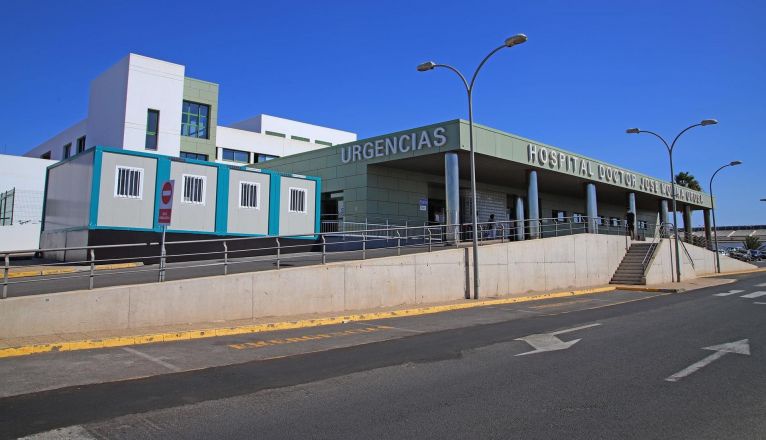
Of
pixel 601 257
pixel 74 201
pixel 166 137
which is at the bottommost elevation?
pixel 601 257

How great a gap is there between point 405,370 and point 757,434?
4152mm

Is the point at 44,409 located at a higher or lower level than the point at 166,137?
lower

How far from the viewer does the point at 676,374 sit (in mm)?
6809

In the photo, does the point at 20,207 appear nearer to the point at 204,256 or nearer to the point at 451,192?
the point at 204,256

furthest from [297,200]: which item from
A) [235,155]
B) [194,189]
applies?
Result: [235,155]

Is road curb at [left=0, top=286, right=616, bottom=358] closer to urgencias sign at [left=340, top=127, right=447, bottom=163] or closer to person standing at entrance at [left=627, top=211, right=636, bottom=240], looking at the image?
urgencias sign at [left=340, top=127, right=447, bottom=163]

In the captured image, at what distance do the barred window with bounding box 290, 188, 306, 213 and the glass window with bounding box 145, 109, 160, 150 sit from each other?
55.1ft

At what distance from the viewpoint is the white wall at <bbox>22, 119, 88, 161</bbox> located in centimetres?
4081

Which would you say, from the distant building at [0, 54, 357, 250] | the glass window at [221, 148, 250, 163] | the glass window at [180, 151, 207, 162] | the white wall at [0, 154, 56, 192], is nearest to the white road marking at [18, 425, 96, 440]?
the distant building at [0, 54, 357, 250]

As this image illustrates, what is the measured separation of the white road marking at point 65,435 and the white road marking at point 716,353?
6.71 m

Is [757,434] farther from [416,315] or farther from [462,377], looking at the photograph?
[416,315]

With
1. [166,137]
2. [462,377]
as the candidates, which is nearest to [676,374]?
[462,377]

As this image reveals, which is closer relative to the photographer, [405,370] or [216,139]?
[405,370]

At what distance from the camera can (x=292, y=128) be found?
57.5 meters
